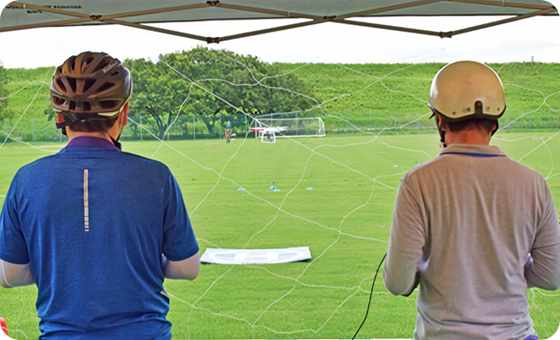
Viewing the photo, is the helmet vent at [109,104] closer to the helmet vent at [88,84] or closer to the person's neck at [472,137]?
the helmet vent at [88,84]

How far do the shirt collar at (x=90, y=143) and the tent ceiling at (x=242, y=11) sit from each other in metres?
1.09

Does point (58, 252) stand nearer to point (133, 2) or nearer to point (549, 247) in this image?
point (549, 247)

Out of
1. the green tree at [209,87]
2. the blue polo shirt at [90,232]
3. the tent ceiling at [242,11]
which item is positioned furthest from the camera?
the green tree at [209,87]

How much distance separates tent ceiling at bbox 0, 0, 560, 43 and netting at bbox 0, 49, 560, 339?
1.95 ft

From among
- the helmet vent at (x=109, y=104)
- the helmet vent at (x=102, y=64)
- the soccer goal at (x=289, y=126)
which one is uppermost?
the helmet vent at (x=102, y=64)

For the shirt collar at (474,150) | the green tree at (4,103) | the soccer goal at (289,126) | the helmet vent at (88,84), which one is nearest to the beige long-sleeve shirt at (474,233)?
the shirt collar at (474,150)

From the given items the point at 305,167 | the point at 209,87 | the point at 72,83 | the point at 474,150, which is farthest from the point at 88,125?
the point at 305,167

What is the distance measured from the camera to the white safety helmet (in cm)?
103

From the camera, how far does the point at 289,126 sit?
2740 millimetres

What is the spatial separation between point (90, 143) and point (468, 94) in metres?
0.83

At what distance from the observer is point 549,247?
1021 millimetres

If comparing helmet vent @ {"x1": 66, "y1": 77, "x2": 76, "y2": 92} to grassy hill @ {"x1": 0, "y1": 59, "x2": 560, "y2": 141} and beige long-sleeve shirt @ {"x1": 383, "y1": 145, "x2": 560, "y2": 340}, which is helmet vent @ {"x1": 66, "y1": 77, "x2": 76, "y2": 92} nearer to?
beige long-sleeve shirt @ {"x1": 383, "y1": 145, "x2": 560, "y2": 340}

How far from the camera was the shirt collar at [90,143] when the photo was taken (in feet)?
3.23

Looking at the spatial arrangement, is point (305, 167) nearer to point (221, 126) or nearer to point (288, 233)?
point (288, 233)
